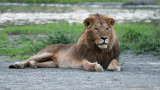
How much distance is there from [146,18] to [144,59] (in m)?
10.7

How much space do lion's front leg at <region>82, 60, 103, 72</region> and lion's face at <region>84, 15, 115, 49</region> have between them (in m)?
0.34

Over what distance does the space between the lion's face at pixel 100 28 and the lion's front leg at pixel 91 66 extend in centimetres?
34

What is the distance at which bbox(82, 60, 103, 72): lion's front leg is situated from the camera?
908 cm

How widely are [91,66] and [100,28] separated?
2.28ft

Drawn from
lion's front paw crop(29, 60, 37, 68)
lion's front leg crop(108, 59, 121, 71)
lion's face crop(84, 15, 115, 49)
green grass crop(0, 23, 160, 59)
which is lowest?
green grass crop(0, 23, 160, 59)

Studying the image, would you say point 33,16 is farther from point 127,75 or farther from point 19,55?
point 127,75

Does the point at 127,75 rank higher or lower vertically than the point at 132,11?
higher

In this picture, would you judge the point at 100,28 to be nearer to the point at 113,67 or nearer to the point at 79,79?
the point at 113,67

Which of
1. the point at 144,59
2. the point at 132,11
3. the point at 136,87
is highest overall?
the point at 136,87

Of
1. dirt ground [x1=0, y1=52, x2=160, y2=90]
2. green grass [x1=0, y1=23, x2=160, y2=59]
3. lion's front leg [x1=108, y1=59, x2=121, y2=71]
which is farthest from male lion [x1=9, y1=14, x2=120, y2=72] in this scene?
green grass [x1=0, y1=23, x2=160, y2=59]

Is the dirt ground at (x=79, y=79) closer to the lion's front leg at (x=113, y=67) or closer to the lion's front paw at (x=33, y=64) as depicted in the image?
the lion's front leg at (x=113, y=67)

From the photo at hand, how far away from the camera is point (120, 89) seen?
7180mm

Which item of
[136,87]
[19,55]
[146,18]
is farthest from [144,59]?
[146,18]

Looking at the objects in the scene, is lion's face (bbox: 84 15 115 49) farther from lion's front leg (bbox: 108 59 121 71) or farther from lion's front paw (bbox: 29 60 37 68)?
lion's front paw (bbox: 29 60 37 68)
